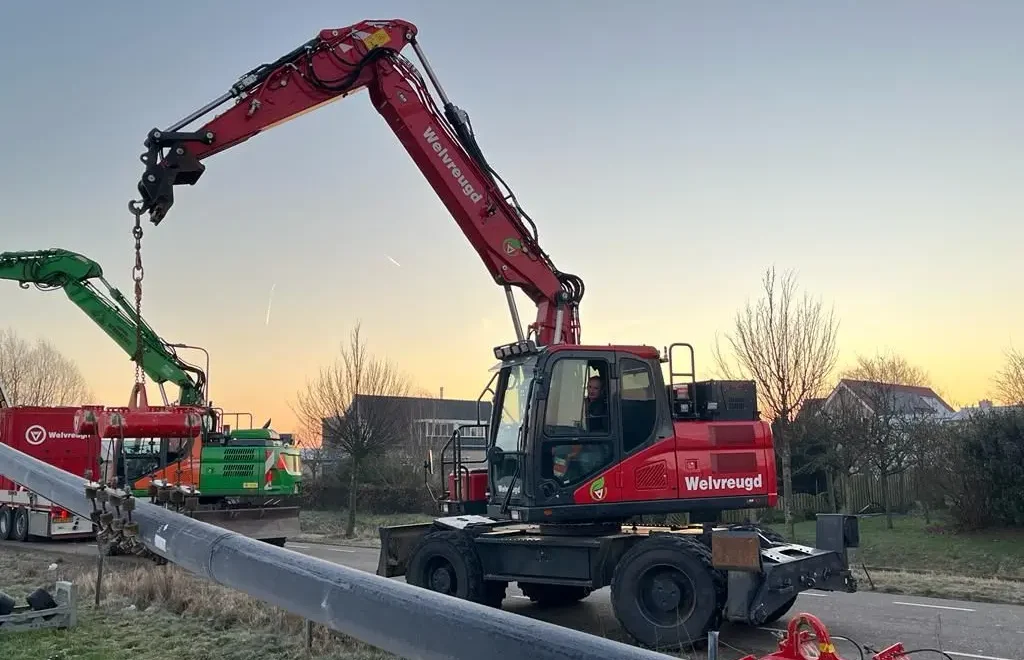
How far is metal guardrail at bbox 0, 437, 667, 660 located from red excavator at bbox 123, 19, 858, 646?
416 cm

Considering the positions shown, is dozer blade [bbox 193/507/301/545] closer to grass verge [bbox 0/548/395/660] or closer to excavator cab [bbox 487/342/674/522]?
grass verge [bbox 0/548/395/660]

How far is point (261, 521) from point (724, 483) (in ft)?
33.5

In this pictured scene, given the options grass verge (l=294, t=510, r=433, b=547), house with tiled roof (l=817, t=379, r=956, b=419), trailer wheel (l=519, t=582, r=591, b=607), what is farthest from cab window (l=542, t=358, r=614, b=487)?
house with tiled roof (l=817, t=379, r=956, b=419)

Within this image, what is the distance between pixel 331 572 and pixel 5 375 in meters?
43.9

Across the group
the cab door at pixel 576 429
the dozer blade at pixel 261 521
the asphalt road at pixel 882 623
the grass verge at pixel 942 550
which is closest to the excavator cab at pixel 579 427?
the cab door at pixel 576 429

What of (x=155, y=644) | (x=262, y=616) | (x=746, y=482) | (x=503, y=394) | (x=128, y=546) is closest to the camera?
(x=128, y=546)

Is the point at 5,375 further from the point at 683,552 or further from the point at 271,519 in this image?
the point at 683,552

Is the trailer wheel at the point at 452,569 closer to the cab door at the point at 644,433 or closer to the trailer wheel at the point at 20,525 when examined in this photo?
the cab door at the point at 644,433

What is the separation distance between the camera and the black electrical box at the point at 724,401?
9508mm

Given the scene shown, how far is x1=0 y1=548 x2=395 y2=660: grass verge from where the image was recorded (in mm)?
6863

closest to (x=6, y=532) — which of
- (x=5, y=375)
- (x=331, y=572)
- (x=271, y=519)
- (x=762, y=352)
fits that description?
(x=271, y=519)

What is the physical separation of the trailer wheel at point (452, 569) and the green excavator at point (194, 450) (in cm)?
705

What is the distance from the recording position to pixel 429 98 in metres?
11.3

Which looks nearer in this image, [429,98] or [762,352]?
[429,98]
